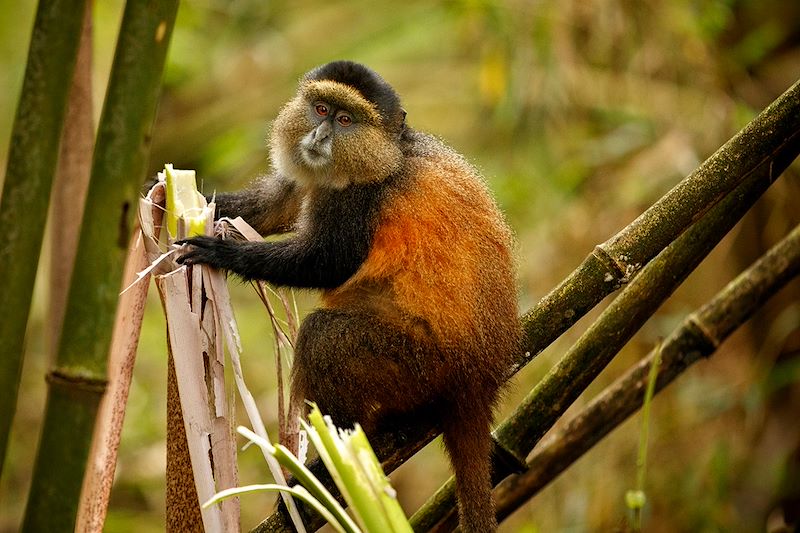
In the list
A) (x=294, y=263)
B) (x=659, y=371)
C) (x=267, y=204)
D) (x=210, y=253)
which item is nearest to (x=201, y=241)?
(x=210, y=253)

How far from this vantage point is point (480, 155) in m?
6.59

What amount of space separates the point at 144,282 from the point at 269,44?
21.6ft

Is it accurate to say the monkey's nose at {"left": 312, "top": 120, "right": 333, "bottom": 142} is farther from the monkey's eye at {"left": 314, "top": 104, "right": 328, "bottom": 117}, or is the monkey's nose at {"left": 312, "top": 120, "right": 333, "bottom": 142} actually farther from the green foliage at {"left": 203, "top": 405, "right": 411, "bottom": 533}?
the green foliage at {"left": 203, "top": 405, "right": 411, "bottom": 533}

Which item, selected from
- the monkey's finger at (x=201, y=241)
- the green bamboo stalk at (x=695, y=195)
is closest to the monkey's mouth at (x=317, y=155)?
the monkey's finger at (x=201, y=241)

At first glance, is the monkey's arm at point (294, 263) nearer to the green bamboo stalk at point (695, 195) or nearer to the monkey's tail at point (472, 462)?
the monkey's tail at point (472, 462)

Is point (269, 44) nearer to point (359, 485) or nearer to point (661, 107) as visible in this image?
point (661, 107)

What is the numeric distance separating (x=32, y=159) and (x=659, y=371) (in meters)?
2.28

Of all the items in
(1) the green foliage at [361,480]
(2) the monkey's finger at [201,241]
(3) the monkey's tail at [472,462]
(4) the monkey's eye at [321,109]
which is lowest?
(3) the monkey's tail at [472,462]

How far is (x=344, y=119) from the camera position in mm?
3902

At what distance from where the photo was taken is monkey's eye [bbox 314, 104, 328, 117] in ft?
12.8

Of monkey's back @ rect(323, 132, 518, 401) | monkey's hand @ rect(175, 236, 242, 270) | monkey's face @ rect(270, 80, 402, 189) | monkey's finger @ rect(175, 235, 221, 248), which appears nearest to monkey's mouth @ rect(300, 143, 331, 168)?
monkey's face @ rect(270, 80, 402, 189)

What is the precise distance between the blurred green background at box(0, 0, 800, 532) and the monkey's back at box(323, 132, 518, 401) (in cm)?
112

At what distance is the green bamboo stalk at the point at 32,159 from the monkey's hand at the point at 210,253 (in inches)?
46.2

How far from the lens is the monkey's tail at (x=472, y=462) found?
282cm
